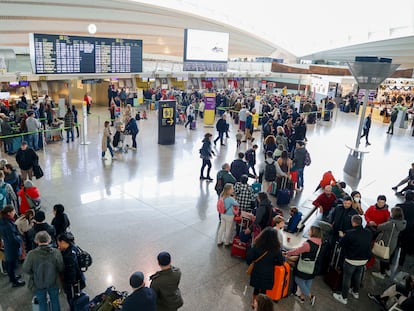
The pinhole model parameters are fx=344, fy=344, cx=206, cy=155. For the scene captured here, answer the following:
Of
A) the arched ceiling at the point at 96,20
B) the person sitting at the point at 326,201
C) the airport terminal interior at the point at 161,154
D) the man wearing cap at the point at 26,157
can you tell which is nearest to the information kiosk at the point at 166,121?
the airport terminal interior at the point at 161,154

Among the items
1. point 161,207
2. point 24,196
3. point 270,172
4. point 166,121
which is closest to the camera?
point 24,196

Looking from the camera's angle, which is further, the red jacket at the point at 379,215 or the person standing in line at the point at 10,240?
the red jacket at the point at 379,215

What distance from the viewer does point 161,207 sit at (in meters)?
8.39

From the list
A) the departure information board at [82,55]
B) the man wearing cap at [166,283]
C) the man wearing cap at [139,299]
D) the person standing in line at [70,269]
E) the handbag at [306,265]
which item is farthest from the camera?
the departure information board at [82,55]

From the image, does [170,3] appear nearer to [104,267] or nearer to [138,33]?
[138,33]

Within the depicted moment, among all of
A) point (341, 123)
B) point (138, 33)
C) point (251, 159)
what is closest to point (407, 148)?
point (341, 123)

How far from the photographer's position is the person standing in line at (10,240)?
5.00m

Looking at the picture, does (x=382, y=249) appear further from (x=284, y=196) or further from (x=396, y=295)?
(x=284, y=196)

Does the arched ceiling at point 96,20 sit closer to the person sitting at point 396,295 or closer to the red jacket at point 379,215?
the red jacket at point 379,215

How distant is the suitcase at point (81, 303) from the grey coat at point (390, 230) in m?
4.69

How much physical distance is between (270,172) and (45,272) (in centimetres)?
606

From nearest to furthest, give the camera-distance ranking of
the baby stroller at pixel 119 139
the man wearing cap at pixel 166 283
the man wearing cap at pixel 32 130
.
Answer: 1. the man wearing cap at pixel 166 283
2. the man wearing cap at pixel 32 130
3. the baby stroller at pixel 119 139

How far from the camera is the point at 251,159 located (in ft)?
33.2

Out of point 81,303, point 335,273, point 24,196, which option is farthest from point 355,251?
point 24,196
